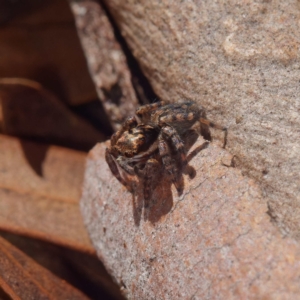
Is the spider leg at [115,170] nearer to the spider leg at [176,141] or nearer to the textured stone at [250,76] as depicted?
the spider leg at [176,141]

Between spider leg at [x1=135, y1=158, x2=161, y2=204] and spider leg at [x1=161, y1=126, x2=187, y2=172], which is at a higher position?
spider leg at [x1=161, y1=126, x2=187, y2=172]

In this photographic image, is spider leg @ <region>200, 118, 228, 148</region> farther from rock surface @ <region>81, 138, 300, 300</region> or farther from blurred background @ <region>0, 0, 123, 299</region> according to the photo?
blurred background @ <region>0, 0, 123, 299</region>

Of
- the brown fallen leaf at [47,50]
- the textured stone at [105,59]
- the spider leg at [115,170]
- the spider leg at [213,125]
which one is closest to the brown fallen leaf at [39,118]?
the brown fallen leaf at [47,50]

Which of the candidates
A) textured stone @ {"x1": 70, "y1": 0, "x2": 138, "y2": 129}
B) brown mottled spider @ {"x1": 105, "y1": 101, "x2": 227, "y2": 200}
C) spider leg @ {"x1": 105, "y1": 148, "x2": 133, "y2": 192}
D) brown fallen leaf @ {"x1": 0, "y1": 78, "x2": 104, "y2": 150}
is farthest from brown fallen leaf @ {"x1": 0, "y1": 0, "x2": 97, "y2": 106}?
spider leg @ {"x1": 105, "y1": 148, "x2": 133, "y2": 192}

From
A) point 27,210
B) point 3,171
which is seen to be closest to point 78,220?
point 27,210

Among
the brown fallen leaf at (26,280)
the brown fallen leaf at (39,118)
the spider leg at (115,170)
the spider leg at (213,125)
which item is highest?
the spider leg at (213,125)

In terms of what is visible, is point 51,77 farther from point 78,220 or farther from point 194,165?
point 194,165
